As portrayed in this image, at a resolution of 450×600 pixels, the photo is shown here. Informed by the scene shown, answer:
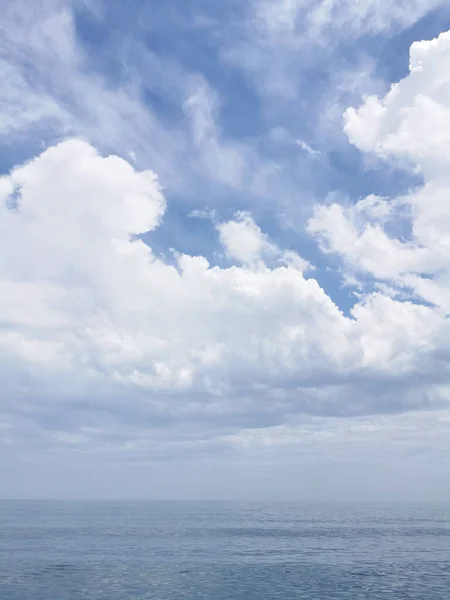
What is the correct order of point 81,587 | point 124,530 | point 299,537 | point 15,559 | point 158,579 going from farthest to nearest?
point 124,530 < point 299,537 < point 15,559 < point 158,579 < point 81,587

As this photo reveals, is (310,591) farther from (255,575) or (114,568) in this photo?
(114,568)

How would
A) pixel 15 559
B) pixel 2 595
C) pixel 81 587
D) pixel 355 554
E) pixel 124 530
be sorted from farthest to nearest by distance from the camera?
pixel 124 530 → pixel 355 554 → pixel 15 559 → pixel 81 587 → pixel 2 595

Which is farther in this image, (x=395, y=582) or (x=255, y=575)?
(x=255, y=575)

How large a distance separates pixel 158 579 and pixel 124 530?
7491 cm

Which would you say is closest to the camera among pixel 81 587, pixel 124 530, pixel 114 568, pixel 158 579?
pixel 81 587

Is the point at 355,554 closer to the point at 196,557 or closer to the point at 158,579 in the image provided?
the point at 196,557

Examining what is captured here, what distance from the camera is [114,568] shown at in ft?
255

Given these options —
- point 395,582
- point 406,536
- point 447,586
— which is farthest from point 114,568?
point 406,536

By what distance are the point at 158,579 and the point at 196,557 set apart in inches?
827

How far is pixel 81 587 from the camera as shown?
64.6 metres

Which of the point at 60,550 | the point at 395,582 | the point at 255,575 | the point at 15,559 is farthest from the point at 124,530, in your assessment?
the point at 395,582

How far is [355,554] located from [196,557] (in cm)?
2681

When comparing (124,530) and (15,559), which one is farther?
(124,530)

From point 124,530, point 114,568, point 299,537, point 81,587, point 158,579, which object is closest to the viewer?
point 81,587
